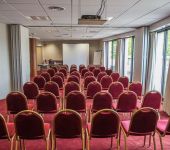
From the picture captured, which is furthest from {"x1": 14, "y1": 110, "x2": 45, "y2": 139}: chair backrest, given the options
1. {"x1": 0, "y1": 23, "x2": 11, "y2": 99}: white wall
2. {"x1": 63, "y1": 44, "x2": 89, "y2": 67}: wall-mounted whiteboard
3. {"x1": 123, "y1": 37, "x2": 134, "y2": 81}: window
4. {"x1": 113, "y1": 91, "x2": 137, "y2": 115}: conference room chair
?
{"x1": 63, "y1": 44, "x2": 89, "y2": 67}: wall-mounted whiteboard

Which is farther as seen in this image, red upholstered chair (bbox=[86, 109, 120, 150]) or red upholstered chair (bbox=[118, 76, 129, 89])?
red upholstered chair (bbox=[118, 76, 129, 89])

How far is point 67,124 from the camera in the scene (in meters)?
3.25

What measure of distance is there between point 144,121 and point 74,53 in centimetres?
1638

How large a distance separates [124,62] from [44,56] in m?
11.2

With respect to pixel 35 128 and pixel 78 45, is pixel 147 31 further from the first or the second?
pixel 78 45

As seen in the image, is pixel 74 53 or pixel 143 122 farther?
pixel 74 53

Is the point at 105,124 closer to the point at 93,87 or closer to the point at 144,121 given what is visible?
the point at 144,121

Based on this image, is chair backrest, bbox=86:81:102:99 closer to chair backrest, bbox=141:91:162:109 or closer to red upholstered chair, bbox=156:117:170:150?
chair backrest, bbox=141:91:162:109

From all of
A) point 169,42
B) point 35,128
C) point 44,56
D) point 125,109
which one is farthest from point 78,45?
point 35,128

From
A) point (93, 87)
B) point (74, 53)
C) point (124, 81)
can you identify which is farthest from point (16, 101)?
point (74, 53)

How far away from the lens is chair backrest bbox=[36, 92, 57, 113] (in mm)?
4664

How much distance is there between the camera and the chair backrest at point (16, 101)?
469 cm

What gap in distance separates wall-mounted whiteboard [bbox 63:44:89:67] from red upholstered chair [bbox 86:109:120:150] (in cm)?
1614

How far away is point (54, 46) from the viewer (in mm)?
22031
